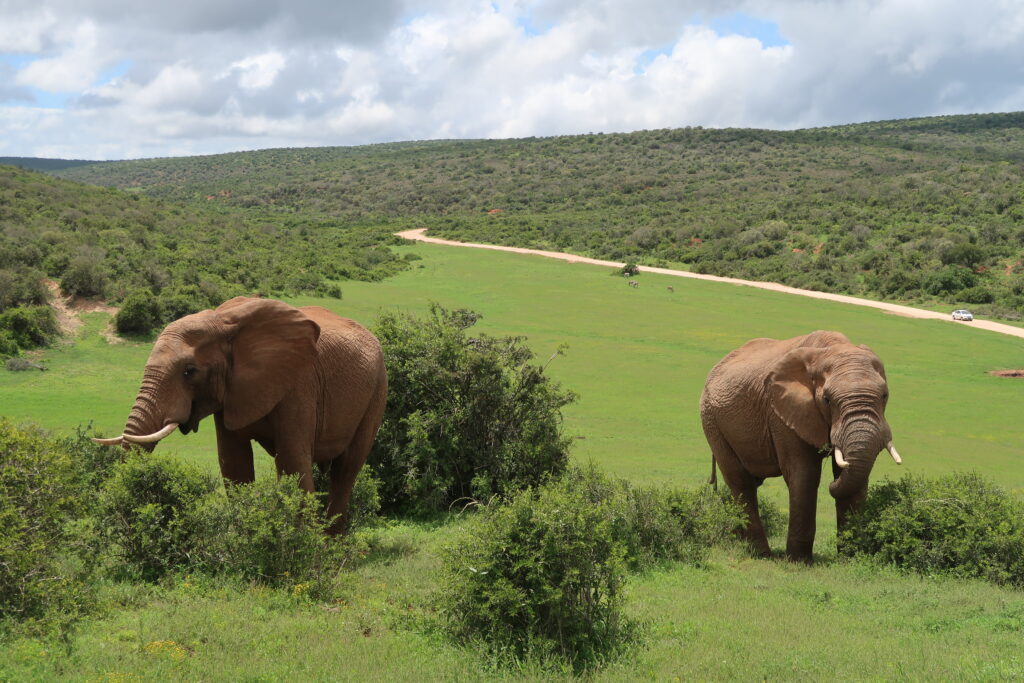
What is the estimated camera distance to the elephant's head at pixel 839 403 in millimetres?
12086

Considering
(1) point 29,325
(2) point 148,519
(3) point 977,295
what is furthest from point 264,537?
(3) point 977,295

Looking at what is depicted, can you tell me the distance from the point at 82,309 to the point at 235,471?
27.4m

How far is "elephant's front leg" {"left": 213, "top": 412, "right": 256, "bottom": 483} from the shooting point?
1121 centimetres

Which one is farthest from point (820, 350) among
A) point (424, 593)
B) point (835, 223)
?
point (835, 223)

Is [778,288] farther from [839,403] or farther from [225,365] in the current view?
[225,365]

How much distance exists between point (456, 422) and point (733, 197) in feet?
326

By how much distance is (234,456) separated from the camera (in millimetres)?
11312

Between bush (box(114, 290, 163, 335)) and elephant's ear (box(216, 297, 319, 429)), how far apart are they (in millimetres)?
25120

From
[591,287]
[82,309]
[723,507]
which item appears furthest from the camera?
[591,287]

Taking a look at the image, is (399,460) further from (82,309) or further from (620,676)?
(82,309)

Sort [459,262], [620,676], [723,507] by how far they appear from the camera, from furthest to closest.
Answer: [459,262] < [723,507] < [620,676]

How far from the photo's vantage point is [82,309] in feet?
115

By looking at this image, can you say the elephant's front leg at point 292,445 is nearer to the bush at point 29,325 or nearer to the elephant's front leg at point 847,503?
A: the elephant's front leg at point 847,503

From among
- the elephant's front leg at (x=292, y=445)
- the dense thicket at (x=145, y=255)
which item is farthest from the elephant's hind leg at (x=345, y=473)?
the dense thicket at (x=145, y=255)
